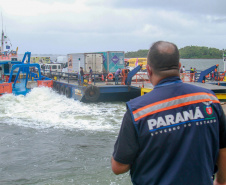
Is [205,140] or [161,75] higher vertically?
[161,75]

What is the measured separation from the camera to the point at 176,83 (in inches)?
76.0

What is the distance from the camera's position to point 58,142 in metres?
9.94

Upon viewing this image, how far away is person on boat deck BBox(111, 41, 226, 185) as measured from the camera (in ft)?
5.98

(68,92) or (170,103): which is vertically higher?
(170,103)

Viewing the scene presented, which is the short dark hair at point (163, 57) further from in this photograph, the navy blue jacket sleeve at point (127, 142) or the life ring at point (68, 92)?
the life ring at point (68, 92)

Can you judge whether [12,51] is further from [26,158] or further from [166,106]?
[166,106]

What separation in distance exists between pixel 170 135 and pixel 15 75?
24.4 m

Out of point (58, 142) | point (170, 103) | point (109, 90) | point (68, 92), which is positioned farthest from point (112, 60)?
point (170, 103)

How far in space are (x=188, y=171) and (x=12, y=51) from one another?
26.1 meters

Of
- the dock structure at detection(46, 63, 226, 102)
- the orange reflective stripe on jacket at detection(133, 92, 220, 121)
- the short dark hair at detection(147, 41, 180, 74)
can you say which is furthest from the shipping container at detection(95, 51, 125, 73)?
the orange reflective stripe on jacket at detection(133, 92, 220, 121)

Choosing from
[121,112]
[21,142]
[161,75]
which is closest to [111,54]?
[121,112]

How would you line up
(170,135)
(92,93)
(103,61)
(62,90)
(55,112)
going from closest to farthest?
1. (170,135)
2. (55,112)
3. (92,93)
4. (62,90)
5. (103,61)

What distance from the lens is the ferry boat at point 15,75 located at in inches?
795

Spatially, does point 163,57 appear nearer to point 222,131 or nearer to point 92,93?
point 222,131
